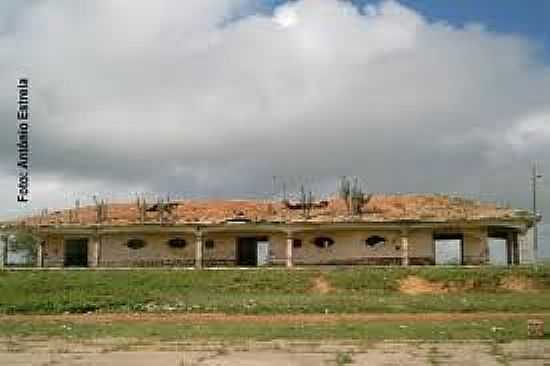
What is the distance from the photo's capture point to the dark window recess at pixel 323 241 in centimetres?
4753

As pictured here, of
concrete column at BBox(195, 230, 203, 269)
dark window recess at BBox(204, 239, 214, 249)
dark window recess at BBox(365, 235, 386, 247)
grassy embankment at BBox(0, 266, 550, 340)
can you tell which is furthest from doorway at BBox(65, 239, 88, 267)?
dark window recess at BBox(365, 235, 386, 247)

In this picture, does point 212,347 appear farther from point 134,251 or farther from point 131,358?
point 134,251

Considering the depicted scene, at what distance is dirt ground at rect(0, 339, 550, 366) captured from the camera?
649 inches

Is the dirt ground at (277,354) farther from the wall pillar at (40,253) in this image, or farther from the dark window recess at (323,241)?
the wall pillar at (40,253)

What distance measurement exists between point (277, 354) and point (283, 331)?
18.6ft

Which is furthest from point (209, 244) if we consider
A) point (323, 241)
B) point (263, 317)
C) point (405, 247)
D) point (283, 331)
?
point (283, 331)

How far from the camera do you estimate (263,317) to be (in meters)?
30.0

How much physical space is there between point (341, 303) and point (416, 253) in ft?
46.6

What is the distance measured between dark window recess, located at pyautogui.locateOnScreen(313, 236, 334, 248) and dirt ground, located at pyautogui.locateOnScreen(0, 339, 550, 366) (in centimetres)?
2708

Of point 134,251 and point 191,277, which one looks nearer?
point 191,277

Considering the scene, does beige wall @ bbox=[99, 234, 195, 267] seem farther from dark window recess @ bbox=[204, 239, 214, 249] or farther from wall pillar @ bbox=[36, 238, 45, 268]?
wall pillar @ bbox=[36, 238, 45, 268]

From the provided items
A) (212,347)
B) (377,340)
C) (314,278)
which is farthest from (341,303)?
(212,347)

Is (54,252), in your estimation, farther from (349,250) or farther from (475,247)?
(475,247)

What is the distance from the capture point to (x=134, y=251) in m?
48.9
